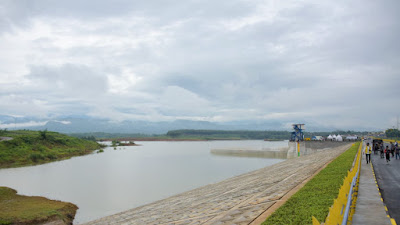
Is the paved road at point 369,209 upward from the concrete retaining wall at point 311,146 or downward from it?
upward

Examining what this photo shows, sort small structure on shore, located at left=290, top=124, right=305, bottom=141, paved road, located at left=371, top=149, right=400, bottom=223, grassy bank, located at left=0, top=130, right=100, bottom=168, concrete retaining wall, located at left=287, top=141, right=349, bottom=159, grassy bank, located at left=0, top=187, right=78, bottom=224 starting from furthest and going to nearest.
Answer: small structure on shore, located at left=290, top=124, right=305, bottom=141 < concrete retaining wall, located at left=287, top=141, right=349, bottom=159 < grassy bank, located at left=0, top=130, right=100, bottom=168 < grassy bank, located at left=0, top=187, right=78, bottom=224 < paved road, located at left=371, top=149, right=400, bottom=223

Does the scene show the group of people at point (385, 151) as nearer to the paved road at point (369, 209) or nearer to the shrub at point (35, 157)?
the paved road at point (369, 209)

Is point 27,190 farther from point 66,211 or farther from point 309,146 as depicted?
point 309,146

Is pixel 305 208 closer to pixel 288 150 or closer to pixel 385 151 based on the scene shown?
pixel 385 151

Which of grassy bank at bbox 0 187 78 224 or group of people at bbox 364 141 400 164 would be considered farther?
group of people at bbox 364 141 400 164

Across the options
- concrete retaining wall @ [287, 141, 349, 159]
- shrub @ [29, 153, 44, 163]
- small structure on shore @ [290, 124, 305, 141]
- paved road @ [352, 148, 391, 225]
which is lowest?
shrub @ [29, 153, 44, 163]

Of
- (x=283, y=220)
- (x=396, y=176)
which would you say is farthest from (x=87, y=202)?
(x=396, y=176)

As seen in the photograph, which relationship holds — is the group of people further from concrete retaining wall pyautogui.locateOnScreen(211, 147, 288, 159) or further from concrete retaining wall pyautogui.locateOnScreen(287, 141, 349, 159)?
concrete retaining wall pyautogui.locateOnScreen(211, 147, 288, 159)

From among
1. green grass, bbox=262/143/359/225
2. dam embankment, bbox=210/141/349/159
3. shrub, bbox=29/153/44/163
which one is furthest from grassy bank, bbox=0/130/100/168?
green grass, bbox=262/143/359/225

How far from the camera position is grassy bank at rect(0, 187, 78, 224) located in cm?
2134

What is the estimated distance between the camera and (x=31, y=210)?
24.0 metres

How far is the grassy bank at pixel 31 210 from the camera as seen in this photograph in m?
21.3

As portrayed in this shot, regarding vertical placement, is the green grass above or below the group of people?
below

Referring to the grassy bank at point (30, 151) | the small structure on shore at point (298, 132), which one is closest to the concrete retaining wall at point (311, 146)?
the small structure on shore at point (298, 132)
